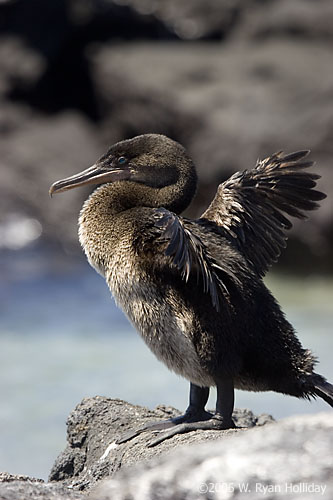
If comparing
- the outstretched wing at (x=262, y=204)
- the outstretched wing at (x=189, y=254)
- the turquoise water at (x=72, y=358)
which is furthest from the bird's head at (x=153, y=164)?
the turquoise water at (x=72, y=358)

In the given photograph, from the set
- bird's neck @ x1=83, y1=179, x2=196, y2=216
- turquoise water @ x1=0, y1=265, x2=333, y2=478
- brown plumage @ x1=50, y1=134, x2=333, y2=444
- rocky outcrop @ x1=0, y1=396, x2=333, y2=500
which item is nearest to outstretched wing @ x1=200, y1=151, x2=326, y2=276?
brown plumage @ x1=50, y1=134, x2=333, y2=444

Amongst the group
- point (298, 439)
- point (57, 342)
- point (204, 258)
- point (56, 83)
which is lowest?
point (298, 439)

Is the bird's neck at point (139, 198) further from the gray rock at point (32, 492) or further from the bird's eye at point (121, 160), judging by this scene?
the gray rock at point (32, 492)

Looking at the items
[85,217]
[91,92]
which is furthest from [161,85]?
[85,217]

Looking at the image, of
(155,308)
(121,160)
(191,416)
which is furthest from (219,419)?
(121,160)

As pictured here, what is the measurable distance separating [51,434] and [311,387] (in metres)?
3.90

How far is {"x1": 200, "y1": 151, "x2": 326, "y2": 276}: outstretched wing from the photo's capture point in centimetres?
529

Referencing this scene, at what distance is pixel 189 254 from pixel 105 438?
1355 millimetres

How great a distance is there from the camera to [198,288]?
4.81m

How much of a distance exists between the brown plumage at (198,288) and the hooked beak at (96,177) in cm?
18

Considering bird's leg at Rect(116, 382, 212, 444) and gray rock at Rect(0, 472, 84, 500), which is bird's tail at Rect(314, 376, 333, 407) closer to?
bird's leg at Rect(116, 382, 212, 444)

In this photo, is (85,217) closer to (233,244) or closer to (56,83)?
(233,244)

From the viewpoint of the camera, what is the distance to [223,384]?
4.85m

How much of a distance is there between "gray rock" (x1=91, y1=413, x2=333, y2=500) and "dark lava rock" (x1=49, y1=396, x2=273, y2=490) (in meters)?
1.69
